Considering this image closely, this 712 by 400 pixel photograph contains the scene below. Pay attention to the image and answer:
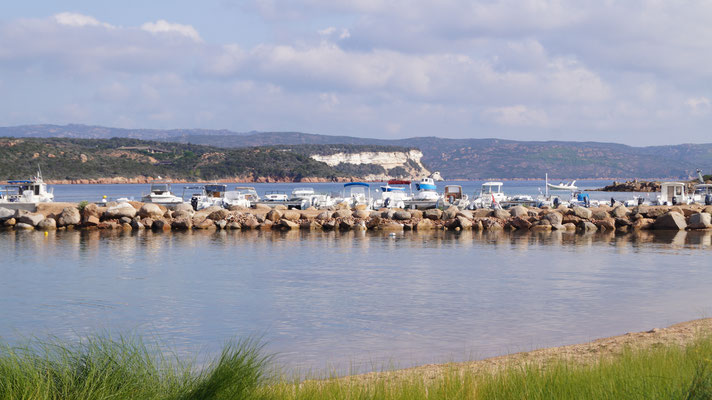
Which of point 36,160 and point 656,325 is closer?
point 656,325

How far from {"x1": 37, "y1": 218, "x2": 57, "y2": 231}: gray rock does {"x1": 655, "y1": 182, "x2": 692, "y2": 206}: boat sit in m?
41.0

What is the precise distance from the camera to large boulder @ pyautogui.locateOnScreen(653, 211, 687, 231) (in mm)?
38719

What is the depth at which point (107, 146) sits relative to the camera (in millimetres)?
190375

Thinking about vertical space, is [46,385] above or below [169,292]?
above

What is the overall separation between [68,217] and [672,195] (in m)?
43.0

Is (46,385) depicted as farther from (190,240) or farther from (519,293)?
(190,240)

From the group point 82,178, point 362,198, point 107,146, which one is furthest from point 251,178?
point 362,198

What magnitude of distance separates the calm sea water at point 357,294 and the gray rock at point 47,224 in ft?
28.1

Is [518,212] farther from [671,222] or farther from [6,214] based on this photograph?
[6,214]

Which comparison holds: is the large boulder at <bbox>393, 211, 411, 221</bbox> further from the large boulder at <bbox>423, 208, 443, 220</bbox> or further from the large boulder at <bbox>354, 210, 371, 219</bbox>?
the large boulder at <bbox>354, 210, 371, 219</bbox>

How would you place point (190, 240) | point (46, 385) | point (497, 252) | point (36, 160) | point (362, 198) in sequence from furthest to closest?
point (36, 160) < point (362, 198) < point (190, 240) < point (497, 252) < point (46, 385)

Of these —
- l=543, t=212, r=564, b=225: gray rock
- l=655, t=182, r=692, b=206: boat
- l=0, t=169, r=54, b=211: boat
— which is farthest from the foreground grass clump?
l=655, t=182, r=692, b=206: boat

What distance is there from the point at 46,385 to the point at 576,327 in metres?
9.77

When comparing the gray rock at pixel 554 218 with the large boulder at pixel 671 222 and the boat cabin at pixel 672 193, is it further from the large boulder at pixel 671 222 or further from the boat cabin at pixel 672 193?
the boat cabin at pixel 672 193
